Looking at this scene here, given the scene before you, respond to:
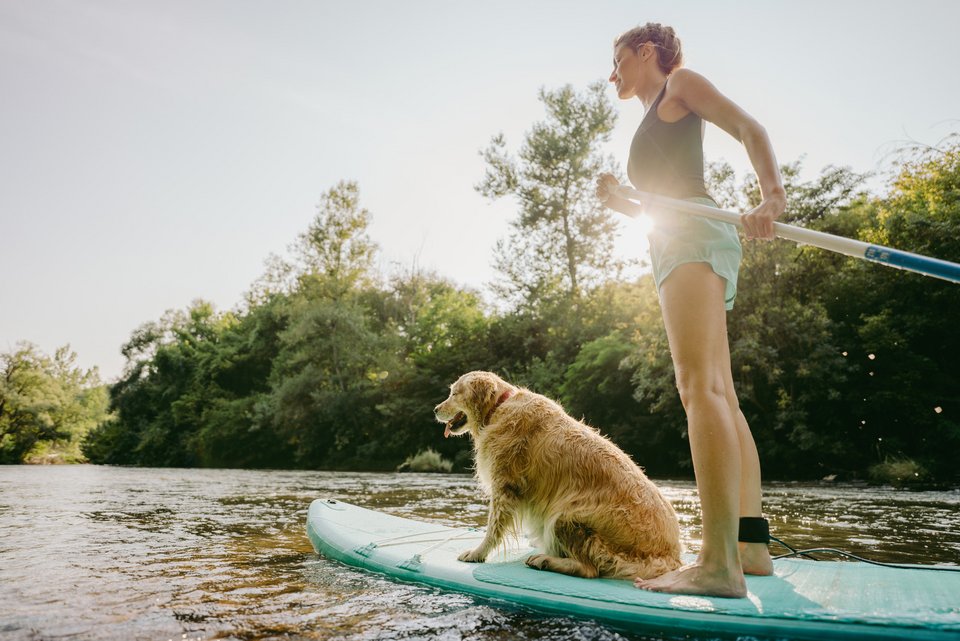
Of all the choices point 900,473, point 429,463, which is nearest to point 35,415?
point 429,463

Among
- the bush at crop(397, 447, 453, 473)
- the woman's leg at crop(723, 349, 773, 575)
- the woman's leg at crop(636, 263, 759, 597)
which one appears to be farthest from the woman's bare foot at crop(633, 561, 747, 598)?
the bush at crop(397, 447, 453, 473)

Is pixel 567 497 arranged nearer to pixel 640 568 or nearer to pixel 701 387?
pixel 640 568

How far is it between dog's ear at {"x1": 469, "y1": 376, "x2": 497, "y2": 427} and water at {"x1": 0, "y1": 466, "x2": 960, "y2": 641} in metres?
1.05

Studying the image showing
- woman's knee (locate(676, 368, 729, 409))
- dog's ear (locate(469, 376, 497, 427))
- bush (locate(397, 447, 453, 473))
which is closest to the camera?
woman's knee (locate(676, 368, 729, 409))

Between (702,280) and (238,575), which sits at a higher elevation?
(702,280)

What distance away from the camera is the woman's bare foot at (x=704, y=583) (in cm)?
248

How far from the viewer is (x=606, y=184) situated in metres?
3.29

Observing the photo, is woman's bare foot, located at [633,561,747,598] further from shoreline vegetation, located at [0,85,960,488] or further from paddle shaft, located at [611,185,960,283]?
shoreline vegetation, located at [0,85,960,488]

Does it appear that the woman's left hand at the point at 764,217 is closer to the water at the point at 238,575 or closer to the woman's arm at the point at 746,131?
the woman's arm at the point at 746,131

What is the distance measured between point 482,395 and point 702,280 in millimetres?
1553

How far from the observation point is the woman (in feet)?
8.38

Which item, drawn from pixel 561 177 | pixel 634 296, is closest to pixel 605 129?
pixel 561 177

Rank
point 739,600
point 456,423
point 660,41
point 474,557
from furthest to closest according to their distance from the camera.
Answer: point 456,423 → point 474,557 → point 660,41 → point 739,600

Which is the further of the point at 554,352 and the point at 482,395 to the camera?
the point at 554,352
